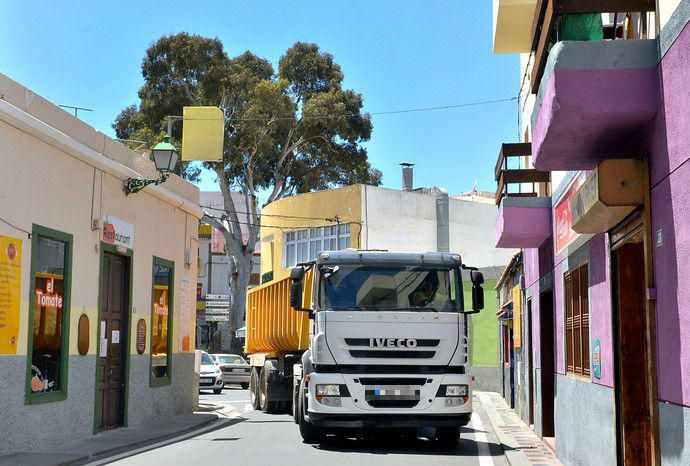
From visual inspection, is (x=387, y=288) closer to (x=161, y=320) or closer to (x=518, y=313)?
(x=518, y=313)

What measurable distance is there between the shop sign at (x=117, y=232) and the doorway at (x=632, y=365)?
9.79 meters

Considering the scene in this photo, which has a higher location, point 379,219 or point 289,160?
point 289,160

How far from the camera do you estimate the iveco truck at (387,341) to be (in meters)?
14.1

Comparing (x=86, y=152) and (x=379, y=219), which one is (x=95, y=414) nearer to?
(x=86, y=152)

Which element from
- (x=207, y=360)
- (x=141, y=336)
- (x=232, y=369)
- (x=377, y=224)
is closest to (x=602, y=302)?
(x=141, y=336)

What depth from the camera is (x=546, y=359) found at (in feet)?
52.0

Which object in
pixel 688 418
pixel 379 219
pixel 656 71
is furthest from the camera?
pixel 379 219

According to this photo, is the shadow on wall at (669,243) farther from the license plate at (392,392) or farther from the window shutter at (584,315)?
the license plate at (392,392)

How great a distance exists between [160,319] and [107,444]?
18.2 ft

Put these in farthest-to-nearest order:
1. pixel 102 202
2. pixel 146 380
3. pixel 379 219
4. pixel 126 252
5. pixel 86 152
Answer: pixel 379 219 → pixel 146 380 → pixel 126 252 → pixel 102 202 → pixel 86 152

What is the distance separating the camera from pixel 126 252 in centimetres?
1750

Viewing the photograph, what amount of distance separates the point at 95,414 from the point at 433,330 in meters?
5.86

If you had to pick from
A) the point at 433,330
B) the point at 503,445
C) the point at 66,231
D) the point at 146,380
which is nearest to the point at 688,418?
the point at 433,330

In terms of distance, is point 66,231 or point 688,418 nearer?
point 688,418
